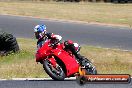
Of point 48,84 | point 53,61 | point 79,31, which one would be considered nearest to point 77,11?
point 79,31

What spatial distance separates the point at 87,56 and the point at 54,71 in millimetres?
8320

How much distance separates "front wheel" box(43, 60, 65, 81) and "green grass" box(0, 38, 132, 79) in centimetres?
194

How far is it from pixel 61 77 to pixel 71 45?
771mm

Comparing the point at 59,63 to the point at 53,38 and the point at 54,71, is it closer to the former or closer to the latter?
the point at 54,71

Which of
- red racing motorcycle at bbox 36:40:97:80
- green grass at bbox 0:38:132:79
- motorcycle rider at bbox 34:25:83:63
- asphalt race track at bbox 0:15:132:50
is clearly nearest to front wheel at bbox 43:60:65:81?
red racing motorcycle at bbox 36:40:97:80

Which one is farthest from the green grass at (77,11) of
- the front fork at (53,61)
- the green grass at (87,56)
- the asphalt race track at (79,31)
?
the front fork at (53,61)

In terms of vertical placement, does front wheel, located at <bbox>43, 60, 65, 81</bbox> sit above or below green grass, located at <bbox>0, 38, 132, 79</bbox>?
above

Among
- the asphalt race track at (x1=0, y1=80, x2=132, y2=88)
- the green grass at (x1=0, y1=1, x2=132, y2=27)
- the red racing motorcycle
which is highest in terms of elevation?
the red racing motorcycle

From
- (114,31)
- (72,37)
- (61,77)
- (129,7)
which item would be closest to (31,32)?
(72,37)

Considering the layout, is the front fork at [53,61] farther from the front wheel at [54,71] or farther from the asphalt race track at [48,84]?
the asphalt race track at [48,84]

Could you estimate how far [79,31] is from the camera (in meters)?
26.8

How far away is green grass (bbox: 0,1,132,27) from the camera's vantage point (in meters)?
31.1

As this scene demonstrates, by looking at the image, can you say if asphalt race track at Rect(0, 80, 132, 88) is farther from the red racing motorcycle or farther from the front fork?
the front fork

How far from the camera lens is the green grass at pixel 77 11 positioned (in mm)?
31141
